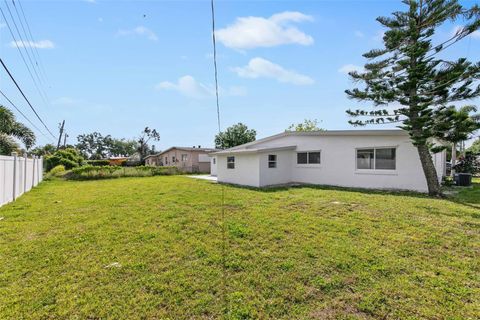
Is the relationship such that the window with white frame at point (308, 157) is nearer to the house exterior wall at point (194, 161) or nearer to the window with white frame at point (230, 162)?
the window with white frame at point (230, 162)

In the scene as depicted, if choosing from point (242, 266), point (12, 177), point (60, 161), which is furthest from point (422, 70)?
point (60, 161)

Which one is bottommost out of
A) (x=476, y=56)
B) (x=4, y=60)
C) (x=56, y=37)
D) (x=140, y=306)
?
(x=140, y=306)

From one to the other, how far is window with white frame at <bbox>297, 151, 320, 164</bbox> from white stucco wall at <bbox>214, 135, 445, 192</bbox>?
23 cm

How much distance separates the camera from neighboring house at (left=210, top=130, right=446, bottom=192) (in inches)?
440

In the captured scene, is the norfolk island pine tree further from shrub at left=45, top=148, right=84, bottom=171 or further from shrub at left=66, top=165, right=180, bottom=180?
shrub at left=45, top=148, right=84, bottom=171

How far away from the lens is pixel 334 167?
1303 cm

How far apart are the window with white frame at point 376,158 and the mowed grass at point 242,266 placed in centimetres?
506

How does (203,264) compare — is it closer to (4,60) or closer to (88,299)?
(88,299)

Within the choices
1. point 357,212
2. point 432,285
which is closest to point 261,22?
point 357,212

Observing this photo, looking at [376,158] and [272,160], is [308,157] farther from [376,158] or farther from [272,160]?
[376,158]

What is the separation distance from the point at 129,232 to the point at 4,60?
23.0ft

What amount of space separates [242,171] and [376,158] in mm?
6894

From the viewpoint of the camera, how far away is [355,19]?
8438 mm

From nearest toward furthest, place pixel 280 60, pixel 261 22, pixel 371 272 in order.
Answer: pixel 371 272 → pixel 261 22 → pixel 280 60
